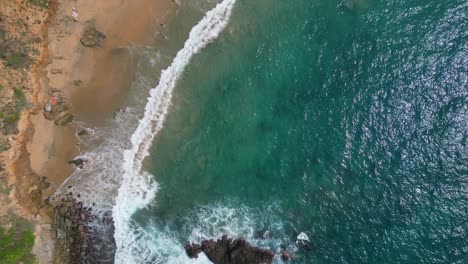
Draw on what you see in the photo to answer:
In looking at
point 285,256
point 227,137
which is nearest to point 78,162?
point 227,137

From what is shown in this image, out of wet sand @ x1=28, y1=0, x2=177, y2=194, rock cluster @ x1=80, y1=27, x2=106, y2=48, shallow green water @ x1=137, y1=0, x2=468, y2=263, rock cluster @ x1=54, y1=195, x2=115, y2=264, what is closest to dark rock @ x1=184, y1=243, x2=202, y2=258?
shallow green water @ x1=137, y1=0, x2=468, y2=263

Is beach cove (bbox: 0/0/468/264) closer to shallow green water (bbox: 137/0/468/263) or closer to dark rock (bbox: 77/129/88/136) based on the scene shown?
shallow green water (bbox: 137/0/468/263)

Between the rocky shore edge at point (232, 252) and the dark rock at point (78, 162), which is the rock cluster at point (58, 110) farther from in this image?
the rocky shore edge at point (232, 252)


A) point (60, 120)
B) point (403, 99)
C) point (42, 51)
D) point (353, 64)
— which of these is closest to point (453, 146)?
point (403, 99)

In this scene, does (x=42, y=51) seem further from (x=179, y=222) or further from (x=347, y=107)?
(x=347, y=107)

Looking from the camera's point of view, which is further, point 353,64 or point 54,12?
point 353,64
